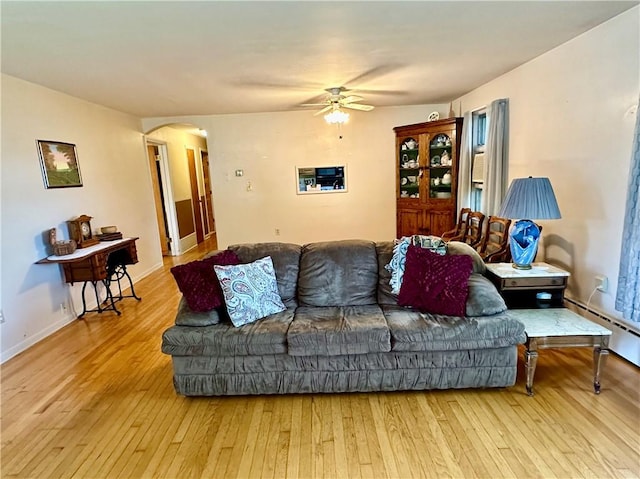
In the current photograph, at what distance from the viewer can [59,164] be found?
144 inches

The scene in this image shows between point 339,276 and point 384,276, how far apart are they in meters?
0.34

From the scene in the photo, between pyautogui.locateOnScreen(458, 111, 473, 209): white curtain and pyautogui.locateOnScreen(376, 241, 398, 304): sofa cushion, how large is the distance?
242cm

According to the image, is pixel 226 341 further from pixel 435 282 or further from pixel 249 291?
pixel 435 282

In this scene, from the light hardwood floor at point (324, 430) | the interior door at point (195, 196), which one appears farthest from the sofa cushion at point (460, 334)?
the interior door at point (195, 196)

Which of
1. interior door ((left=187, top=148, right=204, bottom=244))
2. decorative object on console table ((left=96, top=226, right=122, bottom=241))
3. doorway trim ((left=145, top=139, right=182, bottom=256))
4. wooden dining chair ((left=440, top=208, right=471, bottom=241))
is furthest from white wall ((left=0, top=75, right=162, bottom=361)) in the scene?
wooden dining chair ((left=440, top=208, right=471, bottom=241))

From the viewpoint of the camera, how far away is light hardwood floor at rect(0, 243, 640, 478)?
173 centimetres

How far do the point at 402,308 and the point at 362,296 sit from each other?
32 centimetres

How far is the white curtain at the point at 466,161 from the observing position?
4617 millimetres

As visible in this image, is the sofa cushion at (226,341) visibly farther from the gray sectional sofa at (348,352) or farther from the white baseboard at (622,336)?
the white baseboard at (622,336)

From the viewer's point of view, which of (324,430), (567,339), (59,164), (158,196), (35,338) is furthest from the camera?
(158,196)

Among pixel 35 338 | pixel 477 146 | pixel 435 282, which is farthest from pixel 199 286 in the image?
pixel 477 146

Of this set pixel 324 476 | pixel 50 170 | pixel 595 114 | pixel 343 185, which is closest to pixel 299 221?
pixel 343 185

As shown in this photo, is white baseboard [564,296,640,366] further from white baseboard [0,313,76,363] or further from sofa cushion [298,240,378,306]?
white baseboard [0,313,76,363]

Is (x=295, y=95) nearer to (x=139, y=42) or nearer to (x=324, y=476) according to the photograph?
(x=139, y=42)
